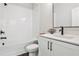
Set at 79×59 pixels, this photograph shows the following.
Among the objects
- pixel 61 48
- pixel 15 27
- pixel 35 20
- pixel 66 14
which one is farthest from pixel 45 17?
pixel 61 48

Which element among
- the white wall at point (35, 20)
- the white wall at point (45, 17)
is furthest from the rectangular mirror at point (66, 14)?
the white wall at point (35, 20)

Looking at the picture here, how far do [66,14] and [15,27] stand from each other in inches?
65.0

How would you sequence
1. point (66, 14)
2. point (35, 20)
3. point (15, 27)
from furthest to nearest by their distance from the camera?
1. point (35, 20)
2. point (15, 27)
3. point (66, 14)

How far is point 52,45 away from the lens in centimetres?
125

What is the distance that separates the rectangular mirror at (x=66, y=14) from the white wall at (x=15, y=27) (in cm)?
112

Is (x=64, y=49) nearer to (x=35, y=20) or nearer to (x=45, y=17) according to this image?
(x=45, y=17)

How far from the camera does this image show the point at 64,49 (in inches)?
40.0

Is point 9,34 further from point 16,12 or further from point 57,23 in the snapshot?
point 57,23

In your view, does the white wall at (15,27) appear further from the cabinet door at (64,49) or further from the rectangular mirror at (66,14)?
the cabinet door at (64,49)

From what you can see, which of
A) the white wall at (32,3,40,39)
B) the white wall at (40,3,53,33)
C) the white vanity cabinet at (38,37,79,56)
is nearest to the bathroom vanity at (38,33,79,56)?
the white vanity cabinet at (38,37,79,56)

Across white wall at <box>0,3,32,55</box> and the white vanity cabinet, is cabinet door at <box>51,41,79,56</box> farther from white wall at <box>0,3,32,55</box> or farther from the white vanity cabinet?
white wall at <box>0,3,32,55</box>

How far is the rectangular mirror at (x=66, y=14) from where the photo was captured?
1650mm

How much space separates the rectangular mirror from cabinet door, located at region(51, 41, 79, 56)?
2.50 ft

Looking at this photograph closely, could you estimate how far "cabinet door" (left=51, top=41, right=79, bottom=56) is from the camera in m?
0.88
